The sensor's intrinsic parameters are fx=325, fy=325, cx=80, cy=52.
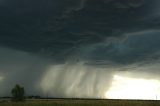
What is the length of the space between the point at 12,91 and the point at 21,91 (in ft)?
14.6

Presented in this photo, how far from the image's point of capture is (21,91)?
459 feet

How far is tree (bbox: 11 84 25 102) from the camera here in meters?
138

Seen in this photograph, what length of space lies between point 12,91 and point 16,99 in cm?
564

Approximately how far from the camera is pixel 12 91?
14138cm

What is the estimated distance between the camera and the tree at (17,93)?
13750 cm

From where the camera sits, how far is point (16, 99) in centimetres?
13725

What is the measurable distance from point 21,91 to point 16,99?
436cm

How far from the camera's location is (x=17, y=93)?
139 m
